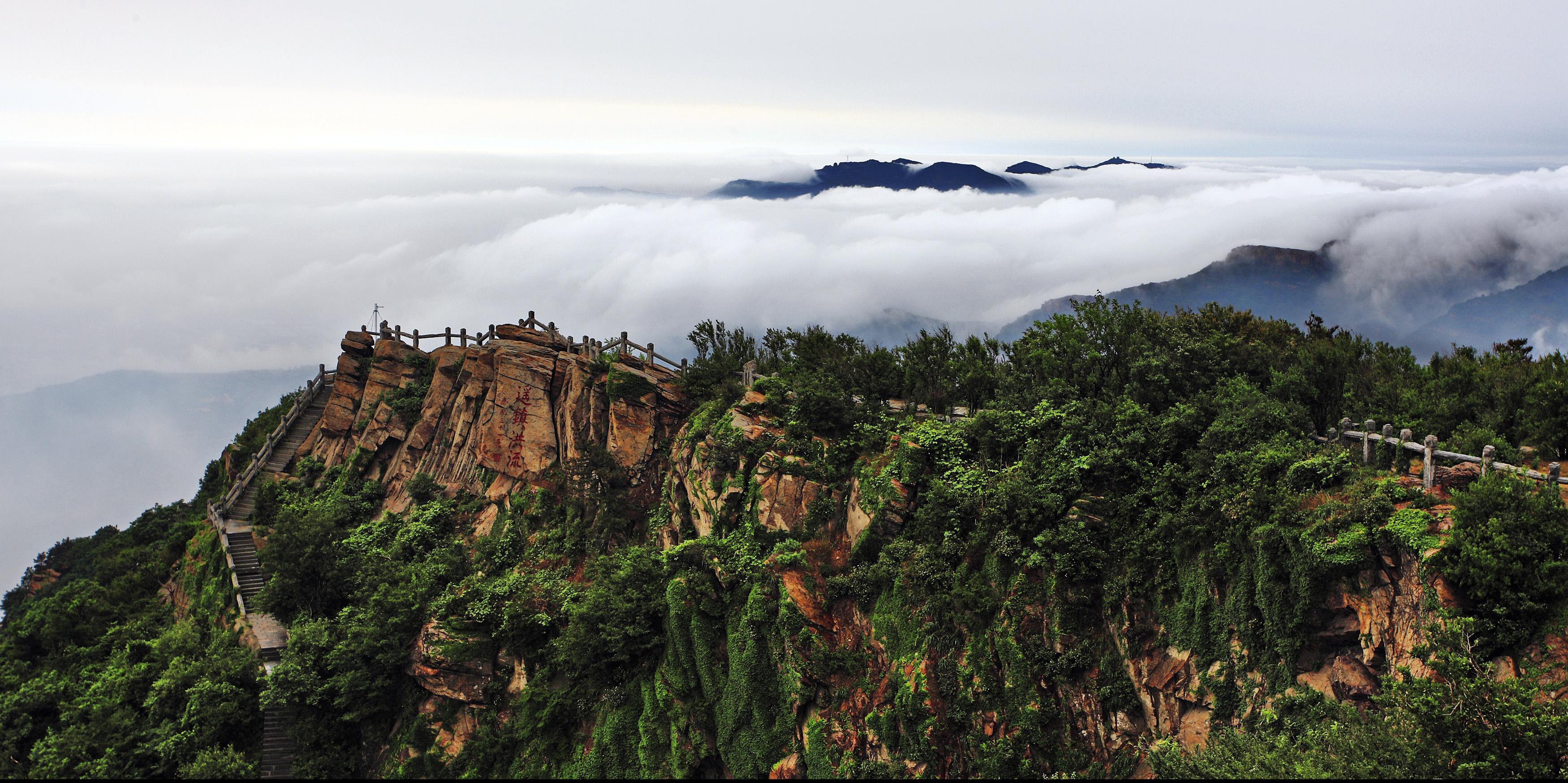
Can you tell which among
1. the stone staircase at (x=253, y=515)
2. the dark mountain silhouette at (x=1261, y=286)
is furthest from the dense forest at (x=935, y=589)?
the dark mountain silhouette at (x=1261, y=286)

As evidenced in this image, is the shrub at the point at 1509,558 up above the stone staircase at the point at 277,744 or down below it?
above

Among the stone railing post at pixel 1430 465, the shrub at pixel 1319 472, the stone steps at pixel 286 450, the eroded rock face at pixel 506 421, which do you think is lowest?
the stone steps at pixel 286 450

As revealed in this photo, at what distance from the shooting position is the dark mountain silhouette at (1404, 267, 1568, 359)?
45688 millimetres

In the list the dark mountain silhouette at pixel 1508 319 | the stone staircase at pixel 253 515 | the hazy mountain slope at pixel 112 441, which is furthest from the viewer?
the hazy mountain slope at pixel 112 441

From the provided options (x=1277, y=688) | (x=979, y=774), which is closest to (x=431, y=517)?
(x=979, y=774)

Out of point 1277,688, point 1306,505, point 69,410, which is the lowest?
point 69,410

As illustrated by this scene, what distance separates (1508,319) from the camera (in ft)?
176

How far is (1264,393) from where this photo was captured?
2180 centimetres

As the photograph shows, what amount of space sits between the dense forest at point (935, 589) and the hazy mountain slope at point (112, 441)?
13650 cm

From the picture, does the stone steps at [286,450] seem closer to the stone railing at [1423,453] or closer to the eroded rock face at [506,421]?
the eroded rock face at [506,421]

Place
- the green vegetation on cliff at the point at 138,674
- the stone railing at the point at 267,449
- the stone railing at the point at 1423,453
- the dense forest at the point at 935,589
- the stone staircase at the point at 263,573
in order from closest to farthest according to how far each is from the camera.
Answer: the dense forest at the point at 935,589 < the stone railing at the point at 1423,453 < the green vegetation on cliff at the point at 138,674 < the stone staircase at the point at 263,573 < the stone railing at the point at 267,449

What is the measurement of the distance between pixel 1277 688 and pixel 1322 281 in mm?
57786

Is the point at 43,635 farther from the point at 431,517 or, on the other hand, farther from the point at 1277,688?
the point at 1277,688

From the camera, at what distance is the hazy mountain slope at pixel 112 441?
153500 millimetres
